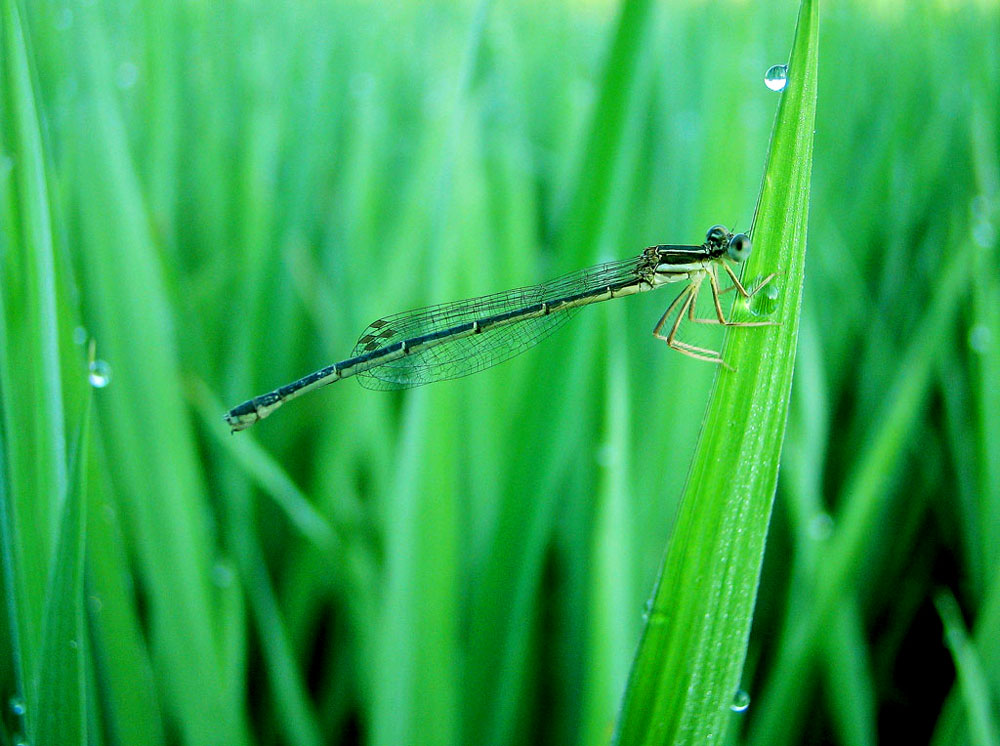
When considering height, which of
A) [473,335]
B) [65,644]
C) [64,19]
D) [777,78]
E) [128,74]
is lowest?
[65,644]

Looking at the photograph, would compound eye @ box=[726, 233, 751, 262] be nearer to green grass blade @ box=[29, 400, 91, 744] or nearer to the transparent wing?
the transparent wing

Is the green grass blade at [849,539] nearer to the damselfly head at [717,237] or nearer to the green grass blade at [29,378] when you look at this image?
the damselfly head at [717,237]

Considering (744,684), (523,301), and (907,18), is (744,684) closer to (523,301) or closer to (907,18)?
(523,301)

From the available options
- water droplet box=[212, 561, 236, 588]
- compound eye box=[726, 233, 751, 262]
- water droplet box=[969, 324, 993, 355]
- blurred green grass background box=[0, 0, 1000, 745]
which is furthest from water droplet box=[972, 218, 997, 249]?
water droplet box=[212, 561, 236, 588]

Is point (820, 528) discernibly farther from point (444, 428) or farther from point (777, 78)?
point (777, 78)

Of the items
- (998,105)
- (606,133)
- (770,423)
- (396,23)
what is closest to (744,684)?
(770,423)

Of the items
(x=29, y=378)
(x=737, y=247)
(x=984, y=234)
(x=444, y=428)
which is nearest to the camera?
(x=29, y=378)

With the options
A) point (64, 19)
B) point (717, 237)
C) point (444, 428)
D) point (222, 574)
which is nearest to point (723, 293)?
point (717, 237)
